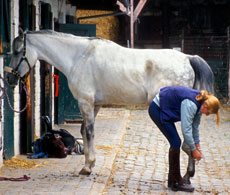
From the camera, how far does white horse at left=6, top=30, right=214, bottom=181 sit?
308 inches

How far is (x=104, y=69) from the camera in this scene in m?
8.02

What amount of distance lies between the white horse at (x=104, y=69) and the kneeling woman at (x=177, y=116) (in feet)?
2.11

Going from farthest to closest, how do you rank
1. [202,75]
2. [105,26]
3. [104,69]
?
[105,26] < [104,69] < [202,75]

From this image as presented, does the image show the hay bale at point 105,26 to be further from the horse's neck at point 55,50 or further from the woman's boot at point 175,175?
the woman's boot at point 175,175

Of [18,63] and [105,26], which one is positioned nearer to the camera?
[18,63]

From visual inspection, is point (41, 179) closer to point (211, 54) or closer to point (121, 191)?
point (121, 191)

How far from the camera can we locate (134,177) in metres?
7.97

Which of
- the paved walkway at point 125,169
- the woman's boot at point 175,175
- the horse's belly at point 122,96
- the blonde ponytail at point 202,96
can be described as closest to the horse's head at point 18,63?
the horse's belly at point 122,96

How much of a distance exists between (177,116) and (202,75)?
0.96 metres

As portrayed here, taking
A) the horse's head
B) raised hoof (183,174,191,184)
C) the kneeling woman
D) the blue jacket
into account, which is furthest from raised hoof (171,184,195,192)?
the horse's head

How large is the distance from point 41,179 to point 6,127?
4.95 feet

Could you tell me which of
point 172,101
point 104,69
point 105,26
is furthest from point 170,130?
point 105,26

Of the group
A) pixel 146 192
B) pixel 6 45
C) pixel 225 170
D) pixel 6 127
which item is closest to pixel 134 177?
pixel 146 192

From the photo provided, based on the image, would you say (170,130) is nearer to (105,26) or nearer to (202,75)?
(202,75)
